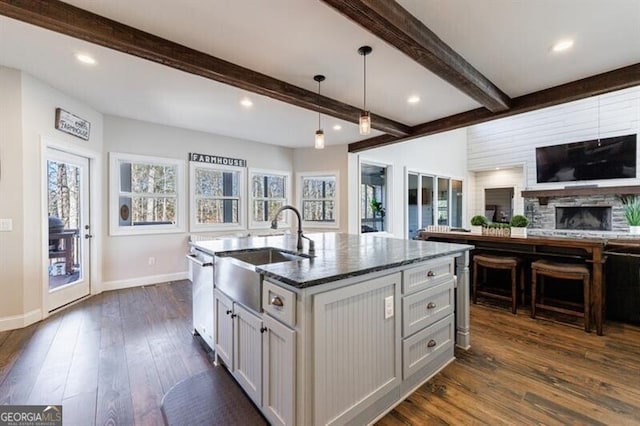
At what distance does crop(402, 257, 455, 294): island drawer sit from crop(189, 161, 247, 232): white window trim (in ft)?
13.9

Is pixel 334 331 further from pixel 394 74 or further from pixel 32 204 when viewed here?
pixel 32 204

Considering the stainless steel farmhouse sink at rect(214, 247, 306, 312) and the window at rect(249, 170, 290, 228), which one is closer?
the stainless steel farmhouse sink at rect(214, 247, 306, 312)

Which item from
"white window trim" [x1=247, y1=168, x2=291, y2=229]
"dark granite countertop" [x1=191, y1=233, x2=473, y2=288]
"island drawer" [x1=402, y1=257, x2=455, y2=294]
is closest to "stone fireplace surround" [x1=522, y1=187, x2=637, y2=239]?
"island drawer" [x1=402, y1=257, x2=455, y2=294]

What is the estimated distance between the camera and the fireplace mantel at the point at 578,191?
6100 mm

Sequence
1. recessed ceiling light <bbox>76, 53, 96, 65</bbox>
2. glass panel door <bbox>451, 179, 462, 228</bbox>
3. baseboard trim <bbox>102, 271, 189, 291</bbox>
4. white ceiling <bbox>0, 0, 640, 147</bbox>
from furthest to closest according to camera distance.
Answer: glass panel door <bbox>451, 179, 462, 228</bbox>
baseboard trim <bbox>102, 271, 189, 291</bbox>
recessed ceiling light <bbox>76, 53, 96, 65</bbox>
white ceiling <bbox>0, 0, 640, 147</bbox>

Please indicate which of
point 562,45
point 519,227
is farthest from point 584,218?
point 562,45

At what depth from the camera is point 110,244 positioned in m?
4.36

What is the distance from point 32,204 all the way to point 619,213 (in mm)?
10215

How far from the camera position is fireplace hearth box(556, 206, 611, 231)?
6570 millimetres

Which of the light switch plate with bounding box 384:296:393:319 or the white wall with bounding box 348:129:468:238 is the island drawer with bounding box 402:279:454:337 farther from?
the white wall with bounding box 348:129:468:238

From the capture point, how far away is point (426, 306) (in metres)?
2.12

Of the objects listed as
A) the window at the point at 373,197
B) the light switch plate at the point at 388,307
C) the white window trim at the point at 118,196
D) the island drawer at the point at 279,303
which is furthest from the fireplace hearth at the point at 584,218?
the white window trim at the point at 118,196

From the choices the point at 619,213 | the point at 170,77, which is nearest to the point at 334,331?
the point at 170,77

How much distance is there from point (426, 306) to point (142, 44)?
9.69 feet
